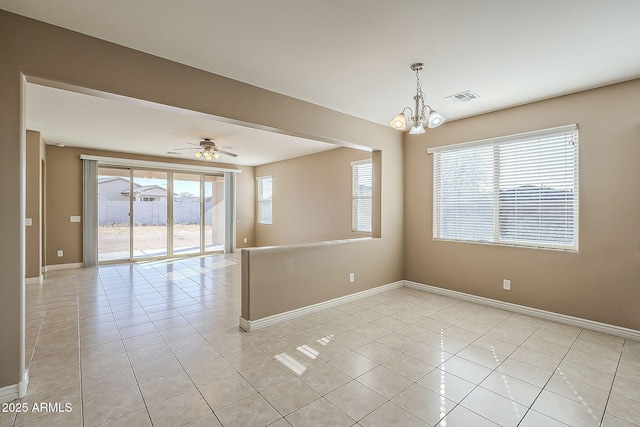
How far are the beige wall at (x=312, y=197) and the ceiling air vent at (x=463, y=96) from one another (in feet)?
7.00

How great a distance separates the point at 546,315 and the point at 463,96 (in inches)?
113

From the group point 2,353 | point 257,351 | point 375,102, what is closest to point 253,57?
point 375,102

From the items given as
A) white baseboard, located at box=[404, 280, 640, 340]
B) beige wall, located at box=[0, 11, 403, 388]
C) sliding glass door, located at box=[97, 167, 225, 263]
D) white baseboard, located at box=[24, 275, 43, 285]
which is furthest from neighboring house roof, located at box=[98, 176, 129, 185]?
white baseboard, located at box=[404, 280, 640, 340]

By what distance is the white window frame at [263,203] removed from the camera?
8.54m

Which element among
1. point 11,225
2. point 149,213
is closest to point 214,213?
point 149,213

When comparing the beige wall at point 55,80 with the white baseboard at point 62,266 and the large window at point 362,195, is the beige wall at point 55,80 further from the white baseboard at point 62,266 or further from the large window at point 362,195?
the white baseboard at point 62,266

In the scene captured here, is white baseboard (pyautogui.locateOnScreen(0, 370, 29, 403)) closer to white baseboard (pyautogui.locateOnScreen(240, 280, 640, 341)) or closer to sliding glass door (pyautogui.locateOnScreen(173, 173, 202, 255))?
white baseboard (pyautogui.locateOnScreen(240, 280, 640, 341))

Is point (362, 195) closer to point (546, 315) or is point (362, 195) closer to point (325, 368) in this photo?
point (546, 315)

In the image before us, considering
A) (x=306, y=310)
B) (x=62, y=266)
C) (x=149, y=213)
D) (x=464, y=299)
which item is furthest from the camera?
(x=149, y=213)

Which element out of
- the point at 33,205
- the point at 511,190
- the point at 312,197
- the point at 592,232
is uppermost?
the point at 312,197

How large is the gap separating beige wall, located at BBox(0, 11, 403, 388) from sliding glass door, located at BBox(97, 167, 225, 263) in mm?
5507

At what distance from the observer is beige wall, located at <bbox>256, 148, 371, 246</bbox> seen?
6.11m

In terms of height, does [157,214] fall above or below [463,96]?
below

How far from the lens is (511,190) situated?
3.85 m
